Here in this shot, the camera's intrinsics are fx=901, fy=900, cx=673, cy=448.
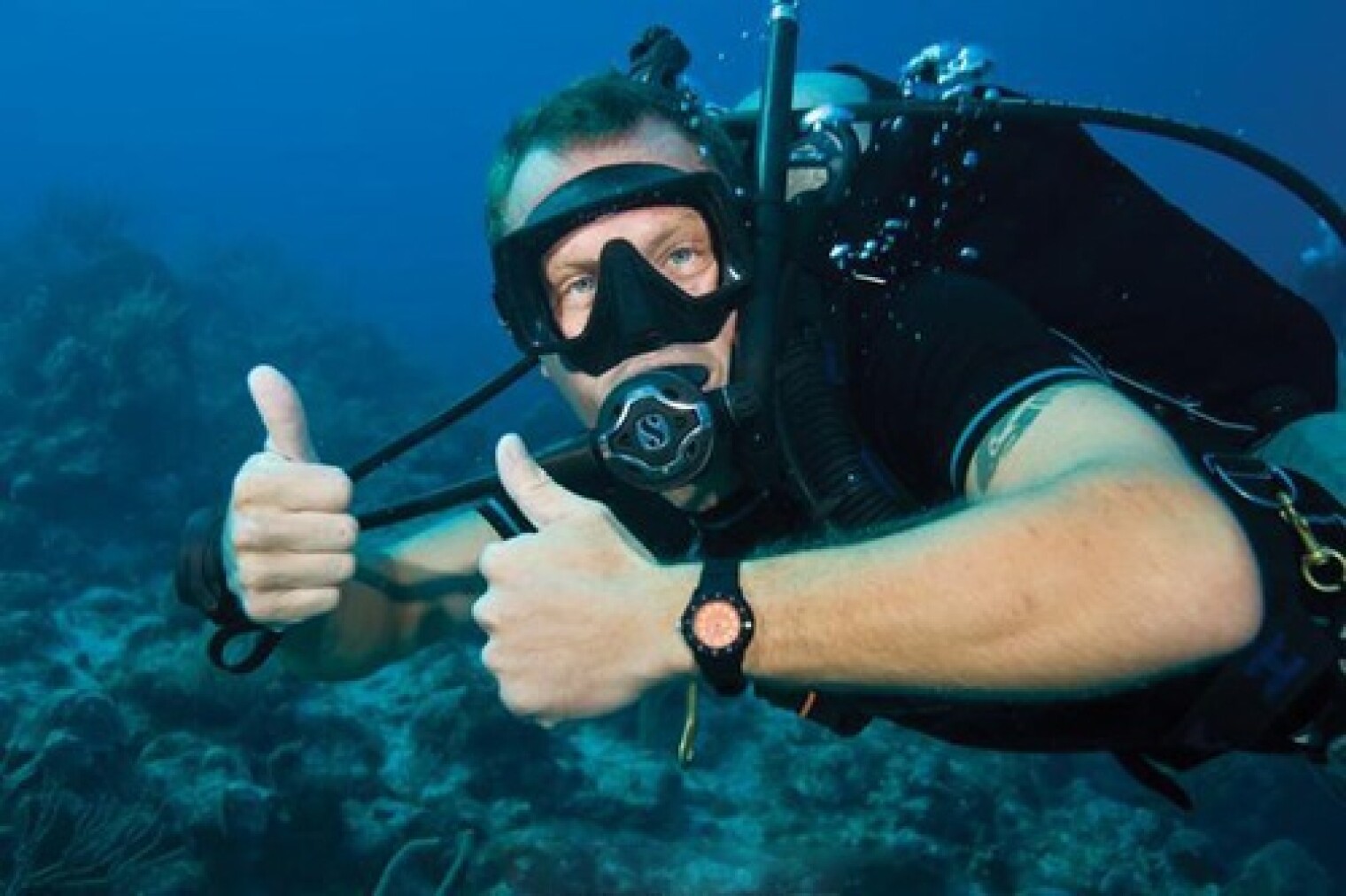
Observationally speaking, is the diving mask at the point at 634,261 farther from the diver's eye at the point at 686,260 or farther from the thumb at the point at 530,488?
the thumb at the point at 530,488

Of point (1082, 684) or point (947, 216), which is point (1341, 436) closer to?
point (947, 216)

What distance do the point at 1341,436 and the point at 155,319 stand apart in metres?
15.5

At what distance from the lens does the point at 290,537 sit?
2262mm

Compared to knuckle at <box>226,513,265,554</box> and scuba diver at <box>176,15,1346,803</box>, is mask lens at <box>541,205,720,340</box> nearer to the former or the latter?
scuba diver at <box>176,15,1346,803</box>

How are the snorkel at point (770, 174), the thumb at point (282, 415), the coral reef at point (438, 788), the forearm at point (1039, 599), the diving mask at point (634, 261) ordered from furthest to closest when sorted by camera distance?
the coral reef at point (438, 788) → the diving mask at point (634, 261) → the snorkel at point (770, 174) → the thumb at point (282, 415) → the forearm at point (1039, 599)

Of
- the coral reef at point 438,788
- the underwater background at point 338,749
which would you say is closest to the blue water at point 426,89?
the underwater background at point 338,749

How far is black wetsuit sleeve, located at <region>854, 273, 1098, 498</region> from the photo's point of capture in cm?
226

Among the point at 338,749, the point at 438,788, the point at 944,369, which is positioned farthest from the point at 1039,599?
the point at 338,749

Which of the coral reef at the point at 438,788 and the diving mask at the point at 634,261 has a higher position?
the diving mask at the point at 634,261

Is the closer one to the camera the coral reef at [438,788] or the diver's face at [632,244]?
the diver's face at [632,244]

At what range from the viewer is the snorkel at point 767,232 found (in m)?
2.56

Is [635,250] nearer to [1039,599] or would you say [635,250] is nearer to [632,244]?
[632,244]

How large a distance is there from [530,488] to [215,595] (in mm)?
1146

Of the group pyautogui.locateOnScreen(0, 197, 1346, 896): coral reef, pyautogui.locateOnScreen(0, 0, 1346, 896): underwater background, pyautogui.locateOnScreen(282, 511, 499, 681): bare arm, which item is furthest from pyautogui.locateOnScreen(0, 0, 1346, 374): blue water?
pyautogui.locateOnScreen(282, 511, 499, 681): bare arm
